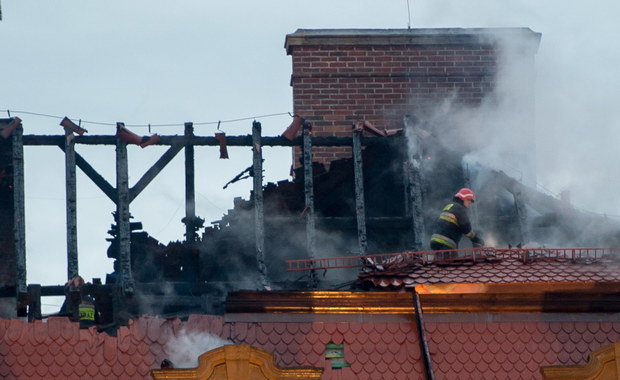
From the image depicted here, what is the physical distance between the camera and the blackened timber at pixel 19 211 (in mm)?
23469

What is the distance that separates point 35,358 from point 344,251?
7.58 metres

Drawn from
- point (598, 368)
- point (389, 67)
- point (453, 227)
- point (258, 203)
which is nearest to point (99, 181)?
point (258, 203)

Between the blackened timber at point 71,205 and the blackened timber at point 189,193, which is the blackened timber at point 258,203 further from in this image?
the blackened timber at point 71,205

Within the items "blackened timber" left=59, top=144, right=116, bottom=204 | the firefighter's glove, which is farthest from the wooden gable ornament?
"blackened timber" left=59, top=144, right=116, bottom=204

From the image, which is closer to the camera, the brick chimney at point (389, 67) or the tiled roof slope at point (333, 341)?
the tiled roof slope at point (333, 341)

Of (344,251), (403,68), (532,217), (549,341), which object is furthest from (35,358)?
(403,68)

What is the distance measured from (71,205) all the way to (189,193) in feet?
6.28

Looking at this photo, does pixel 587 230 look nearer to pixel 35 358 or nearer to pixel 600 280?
pixel 600 280

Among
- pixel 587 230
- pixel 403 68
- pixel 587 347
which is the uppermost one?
pixel 403 68

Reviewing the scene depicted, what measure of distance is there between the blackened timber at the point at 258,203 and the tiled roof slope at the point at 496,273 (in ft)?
12.8

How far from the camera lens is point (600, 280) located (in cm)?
1978

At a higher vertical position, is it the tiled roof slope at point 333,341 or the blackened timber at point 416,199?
the blackened timber at point 416,199

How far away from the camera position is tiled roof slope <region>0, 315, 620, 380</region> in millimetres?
18328

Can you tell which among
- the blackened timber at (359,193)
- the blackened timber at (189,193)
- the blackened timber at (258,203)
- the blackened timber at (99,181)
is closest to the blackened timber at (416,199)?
the blackened timber at (359,193)
